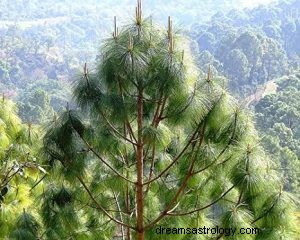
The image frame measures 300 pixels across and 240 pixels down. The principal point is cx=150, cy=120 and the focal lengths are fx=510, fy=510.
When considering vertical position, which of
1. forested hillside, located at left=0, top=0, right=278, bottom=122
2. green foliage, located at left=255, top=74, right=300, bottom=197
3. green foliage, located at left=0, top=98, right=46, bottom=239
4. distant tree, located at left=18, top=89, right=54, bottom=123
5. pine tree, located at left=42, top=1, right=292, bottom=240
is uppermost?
pine tree, located at left=42, top=1, right=292, bottom=240

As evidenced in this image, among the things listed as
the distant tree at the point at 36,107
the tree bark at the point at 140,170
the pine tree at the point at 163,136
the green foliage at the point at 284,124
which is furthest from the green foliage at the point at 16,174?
the distant tree at the point at 36,107

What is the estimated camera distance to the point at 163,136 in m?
2.26

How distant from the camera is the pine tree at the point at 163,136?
86.6 inches

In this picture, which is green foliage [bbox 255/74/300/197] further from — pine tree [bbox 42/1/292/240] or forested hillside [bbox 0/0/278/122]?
pine tree [bbox 42/1/292/240]

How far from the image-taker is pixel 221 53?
29156 millimetres

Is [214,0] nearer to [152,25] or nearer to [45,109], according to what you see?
[45,109]

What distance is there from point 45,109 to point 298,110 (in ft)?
34.4

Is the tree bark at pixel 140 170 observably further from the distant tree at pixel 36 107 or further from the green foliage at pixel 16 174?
the distant tree at pixel 36 107

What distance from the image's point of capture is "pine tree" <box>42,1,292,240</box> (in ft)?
7.22

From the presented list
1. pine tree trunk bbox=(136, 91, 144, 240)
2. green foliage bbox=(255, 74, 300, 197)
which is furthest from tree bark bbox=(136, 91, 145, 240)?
green foliage bbox=(255, 74, 300, 197)

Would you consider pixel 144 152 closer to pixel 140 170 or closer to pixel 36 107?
pixel 140 170

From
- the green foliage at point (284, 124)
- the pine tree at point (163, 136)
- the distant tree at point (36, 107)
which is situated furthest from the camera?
the distant tree at point (36, 107)

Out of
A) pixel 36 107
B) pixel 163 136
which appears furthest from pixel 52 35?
pixel 163 136

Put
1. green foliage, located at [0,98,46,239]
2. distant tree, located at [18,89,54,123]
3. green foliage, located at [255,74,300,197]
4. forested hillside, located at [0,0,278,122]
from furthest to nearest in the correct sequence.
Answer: forested hillside, located at [0,0,278,122] → distant tree, located at [18,89,54,123] → green foliage, located at [255,74,300,197] → green foliage, located at [0,98,46,239]
